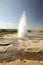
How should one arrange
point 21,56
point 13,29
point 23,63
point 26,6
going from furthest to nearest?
point 13,29
point 26,6
point 21,56
point 23,63

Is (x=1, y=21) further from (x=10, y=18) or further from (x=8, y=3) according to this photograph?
(x=8, y=3)

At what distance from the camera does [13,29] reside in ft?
30.0

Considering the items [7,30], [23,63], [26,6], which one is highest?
[26,6]

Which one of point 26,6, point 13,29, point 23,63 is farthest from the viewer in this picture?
point 13,29

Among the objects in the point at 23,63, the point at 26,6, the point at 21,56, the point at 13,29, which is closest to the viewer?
the point at 23,63

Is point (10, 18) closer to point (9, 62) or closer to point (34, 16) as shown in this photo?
point (34, 16)

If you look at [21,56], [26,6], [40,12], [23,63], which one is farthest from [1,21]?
[23,63]

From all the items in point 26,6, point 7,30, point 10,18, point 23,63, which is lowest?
point 23,63

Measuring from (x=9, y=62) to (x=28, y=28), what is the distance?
5108mm

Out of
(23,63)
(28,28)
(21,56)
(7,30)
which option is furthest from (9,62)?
(7,30)

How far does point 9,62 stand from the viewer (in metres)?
3.80

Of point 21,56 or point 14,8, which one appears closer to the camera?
point 21,56

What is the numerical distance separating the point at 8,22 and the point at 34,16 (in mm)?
1510

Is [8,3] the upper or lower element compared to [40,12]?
upper
